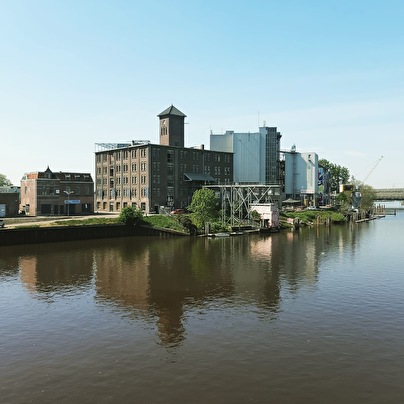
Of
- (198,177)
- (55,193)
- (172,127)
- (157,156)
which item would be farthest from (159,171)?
(55,193)

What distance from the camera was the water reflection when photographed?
40438mm

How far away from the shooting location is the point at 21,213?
381 feet

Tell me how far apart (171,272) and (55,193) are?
74268mm

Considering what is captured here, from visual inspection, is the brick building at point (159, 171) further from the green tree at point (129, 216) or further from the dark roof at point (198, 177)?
the green tree at point (129, 216)

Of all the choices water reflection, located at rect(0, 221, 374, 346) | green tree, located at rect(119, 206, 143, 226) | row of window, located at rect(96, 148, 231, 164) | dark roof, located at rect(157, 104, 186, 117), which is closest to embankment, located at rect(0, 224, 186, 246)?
green tree, located at rect(119, 206, 143, 226)

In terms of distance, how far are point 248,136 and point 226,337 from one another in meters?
149

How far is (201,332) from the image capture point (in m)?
32.1

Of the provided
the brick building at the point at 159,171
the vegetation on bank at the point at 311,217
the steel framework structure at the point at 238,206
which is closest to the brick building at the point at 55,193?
the brick building at the point at 159,171

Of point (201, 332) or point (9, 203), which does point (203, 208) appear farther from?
point (201, 332)

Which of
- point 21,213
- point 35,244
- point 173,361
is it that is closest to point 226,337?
point 173,361

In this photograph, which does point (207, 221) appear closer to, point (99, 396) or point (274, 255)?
point (274, 255)

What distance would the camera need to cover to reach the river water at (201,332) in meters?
23.3

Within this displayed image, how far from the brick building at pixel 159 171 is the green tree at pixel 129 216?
2557 cm

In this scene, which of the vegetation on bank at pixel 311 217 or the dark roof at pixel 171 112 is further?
the dark roof at pixel 171 112
